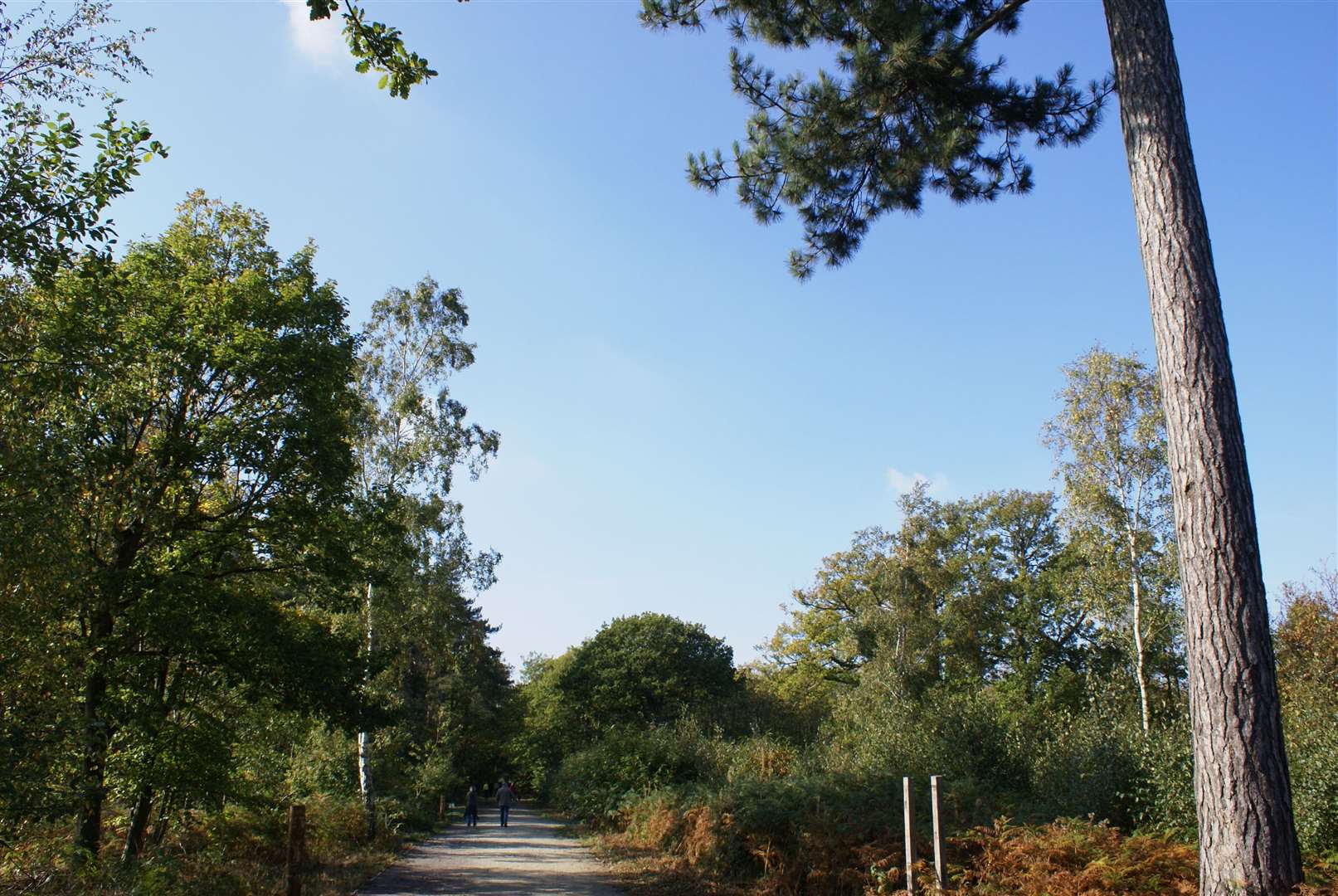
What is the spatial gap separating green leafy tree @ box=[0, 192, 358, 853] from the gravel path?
3.19 metres

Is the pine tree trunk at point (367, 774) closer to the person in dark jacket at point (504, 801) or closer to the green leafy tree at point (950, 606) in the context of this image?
the person in dark jacket at point (504, 801)

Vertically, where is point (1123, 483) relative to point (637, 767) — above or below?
above

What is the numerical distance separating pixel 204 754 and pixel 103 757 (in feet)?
4.08

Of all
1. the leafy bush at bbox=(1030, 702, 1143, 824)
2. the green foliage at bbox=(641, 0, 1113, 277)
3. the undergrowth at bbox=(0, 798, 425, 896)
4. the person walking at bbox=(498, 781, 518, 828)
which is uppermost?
the green foliage at bbox=(641, 0, 1113, 277)

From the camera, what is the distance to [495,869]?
52.4 feet

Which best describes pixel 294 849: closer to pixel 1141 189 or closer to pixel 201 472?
pixel 201 472

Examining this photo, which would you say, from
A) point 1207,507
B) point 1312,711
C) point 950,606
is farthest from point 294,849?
point 950,606

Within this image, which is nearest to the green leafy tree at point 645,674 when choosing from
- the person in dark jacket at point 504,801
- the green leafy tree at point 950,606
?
the green leafy tree at point 950,606

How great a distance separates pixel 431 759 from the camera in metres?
30.5

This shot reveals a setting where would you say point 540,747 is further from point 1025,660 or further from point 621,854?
point 621,854

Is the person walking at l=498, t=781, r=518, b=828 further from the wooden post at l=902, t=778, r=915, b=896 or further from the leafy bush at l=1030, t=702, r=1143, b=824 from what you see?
the wooden post at l=902, t=778, r=915, b=896

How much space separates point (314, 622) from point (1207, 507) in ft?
42.8

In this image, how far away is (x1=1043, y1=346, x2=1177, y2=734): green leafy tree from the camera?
972 inches

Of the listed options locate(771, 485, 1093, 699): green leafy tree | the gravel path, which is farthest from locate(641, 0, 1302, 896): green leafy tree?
locate(771, 485, 1093, 699): green leafy tree
